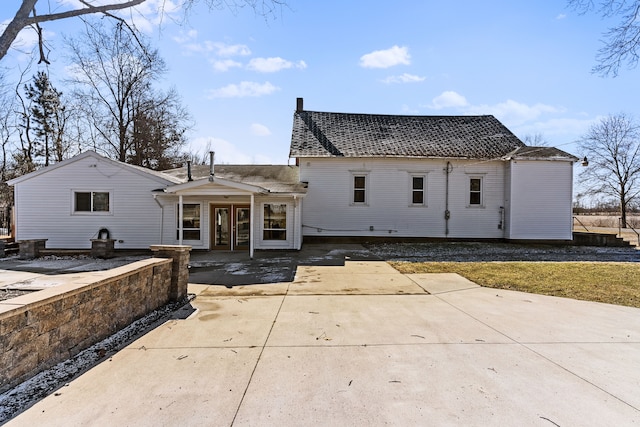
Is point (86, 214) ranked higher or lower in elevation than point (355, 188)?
lower

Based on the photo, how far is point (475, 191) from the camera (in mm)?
18578

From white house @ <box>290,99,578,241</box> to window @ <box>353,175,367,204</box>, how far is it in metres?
0.05

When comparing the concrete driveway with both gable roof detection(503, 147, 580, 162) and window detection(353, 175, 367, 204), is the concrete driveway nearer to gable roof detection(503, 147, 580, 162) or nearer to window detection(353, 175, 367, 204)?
window detection(353, 175, 367, 204)

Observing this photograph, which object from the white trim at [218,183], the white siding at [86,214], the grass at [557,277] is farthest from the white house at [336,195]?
the grass at [557,277]

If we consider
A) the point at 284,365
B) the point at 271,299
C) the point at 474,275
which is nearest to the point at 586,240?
the point at 474,275

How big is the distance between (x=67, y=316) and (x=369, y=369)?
3.48 m

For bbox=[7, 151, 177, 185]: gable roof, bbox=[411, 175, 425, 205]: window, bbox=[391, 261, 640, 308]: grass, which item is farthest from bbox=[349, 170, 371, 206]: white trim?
bbox=[7, 151, 177, 185]: gable roof

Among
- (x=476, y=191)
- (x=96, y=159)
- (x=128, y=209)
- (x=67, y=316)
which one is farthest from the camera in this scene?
(x=476, y=191)

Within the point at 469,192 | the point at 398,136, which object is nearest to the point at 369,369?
the point at 469,192

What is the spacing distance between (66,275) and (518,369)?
10521 millimetres

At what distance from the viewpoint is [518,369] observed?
3.83m

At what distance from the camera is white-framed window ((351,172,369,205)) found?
18.2m

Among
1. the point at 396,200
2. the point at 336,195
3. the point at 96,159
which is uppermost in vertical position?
the point at 96,159

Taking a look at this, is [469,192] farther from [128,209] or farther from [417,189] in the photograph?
[128,209]
